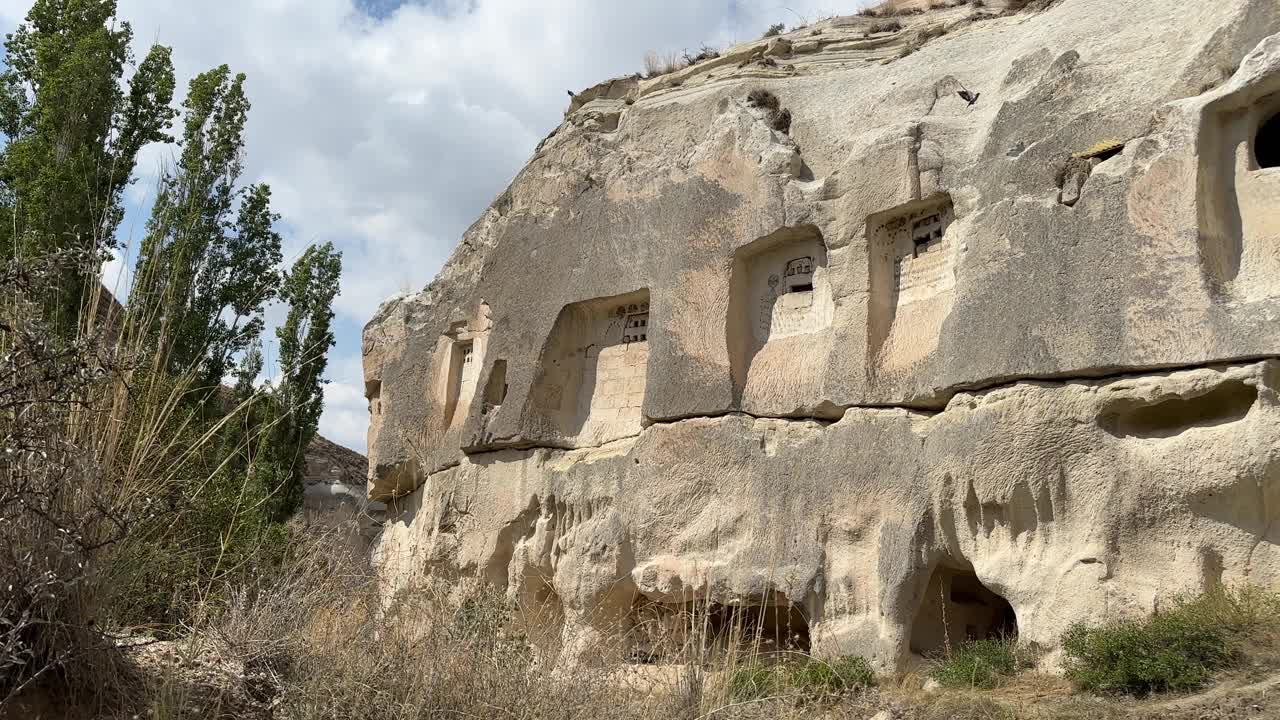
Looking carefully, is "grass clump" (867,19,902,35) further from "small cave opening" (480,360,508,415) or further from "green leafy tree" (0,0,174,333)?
"green leafy tree" (0,0,174,333)

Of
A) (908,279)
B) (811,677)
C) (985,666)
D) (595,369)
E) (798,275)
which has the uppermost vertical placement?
(798,275)

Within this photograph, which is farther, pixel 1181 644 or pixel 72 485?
pixel 1181 644

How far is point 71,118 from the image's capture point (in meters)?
9.33

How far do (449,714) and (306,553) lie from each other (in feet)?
4.92

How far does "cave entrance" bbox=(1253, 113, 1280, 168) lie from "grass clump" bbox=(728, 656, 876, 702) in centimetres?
434

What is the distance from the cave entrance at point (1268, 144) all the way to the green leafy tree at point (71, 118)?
7.61 metres

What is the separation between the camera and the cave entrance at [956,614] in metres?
8.91

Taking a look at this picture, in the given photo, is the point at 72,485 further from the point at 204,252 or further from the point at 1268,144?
the point at 1268,144

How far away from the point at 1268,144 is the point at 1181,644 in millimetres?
3628

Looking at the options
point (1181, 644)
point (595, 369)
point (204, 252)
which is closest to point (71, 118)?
point (204, 252)

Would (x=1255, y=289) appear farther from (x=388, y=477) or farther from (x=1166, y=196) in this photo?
(x=388, y=477)

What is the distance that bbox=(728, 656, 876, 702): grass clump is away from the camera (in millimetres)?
7238

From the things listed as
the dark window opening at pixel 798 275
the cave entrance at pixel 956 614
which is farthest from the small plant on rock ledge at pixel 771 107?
the cave entrance at pixel 956 614

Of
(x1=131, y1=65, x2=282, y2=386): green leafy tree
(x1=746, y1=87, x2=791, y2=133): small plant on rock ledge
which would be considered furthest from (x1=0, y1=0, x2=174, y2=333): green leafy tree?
(x1=746, y1=87, x2=791, y2=133): small plant on rock ledge
